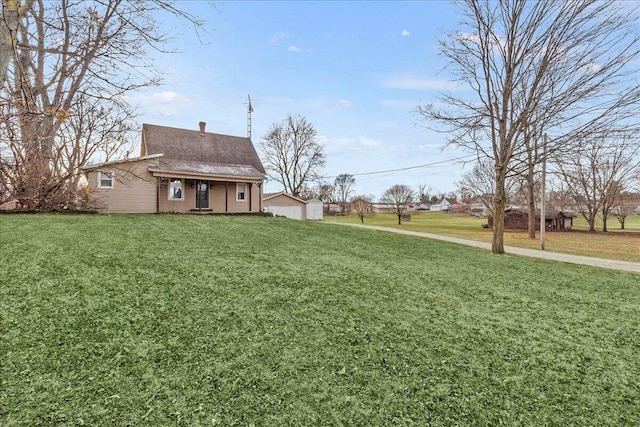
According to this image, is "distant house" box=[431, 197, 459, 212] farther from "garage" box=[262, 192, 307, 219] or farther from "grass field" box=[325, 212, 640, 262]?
"garage" box=[262, 192, 307, 219]

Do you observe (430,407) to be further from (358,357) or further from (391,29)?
(391,29)

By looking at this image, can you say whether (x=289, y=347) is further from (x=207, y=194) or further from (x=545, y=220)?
(x=545, y=220)

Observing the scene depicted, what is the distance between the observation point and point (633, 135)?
7.73 metres

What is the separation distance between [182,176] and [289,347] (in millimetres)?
15309

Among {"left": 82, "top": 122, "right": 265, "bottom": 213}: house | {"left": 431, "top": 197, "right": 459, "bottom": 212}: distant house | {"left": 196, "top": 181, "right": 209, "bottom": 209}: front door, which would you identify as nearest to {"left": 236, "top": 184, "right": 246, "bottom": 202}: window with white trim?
{"left": 82, "top": 122, "right": 265, "bottom": 213}: house

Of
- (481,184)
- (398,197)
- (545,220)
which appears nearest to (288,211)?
(398,197)

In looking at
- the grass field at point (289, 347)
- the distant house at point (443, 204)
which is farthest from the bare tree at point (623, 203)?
the distant house at point (443, 204)

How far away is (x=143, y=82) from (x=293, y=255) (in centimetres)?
360

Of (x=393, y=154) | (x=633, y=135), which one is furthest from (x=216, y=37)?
(x=393, y=154)

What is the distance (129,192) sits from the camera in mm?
14891

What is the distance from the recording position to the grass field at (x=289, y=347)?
1973 mm

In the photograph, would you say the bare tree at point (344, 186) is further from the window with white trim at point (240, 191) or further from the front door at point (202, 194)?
the front door at point (202, 194)

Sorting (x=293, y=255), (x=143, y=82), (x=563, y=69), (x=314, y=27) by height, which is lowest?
(x=293, y=255)

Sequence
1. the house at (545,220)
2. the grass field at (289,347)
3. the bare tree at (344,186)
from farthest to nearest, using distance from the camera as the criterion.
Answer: the bare tree at (344,186), the house at (545,220), the grass field at (289,347)
